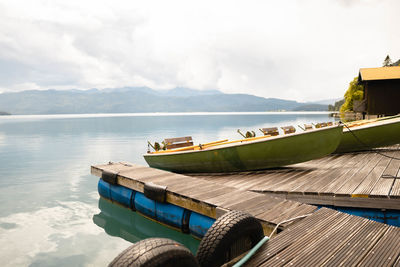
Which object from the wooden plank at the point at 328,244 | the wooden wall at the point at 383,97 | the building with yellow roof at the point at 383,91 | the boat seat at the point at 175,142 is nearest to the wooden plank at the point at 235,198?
the wooden plank at the point at 328,244

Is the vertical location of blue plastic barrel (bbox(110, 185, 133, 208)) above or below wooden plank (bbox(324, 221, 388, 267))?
below

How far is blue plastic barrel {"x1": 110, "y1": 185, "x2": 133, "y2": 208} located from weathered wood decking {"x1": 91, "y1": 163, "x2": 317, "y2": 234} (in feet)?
0.74

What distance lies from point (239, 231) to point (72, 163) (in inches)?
637

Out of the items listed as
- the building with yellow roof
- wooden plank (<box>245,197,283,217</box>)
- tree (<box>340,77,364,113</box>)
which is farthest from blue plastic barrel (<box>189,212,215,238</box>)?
tree (<box>340,77,364,113</box>)

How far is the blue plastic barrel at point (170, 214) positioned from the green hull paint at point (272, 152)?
2738 mm

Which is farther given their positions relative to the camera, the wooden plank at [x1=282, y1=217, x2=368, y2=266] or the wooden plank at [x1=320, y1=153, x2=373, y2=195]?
the wooden plank at [x1=320, y1=153, x2=373, y2=195]

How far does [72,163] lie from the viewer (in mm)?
16688

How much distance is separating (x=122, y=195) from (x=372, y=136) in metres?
8.97

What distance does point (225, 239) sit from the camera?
2.89 meters

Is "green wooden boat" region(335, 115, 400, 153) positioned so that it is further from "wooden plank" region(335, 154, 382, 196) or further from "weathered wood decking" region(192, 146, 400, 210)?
"wooden plank" region(335, 154, 382, 196)

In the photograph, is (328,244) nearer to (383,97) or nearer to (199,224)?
(199,224)

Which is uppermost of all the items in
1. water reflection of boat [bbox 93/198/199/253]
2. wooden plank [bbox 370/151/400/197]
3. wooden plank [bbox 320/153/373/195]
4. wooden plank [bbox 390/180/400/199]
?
wooden plank [bbox 390/180/400/199]

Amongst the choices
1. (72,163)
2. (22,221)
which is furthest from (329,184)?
(72,163)

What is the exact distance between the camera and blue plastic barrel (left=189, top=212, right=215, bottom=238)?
15.9ft
